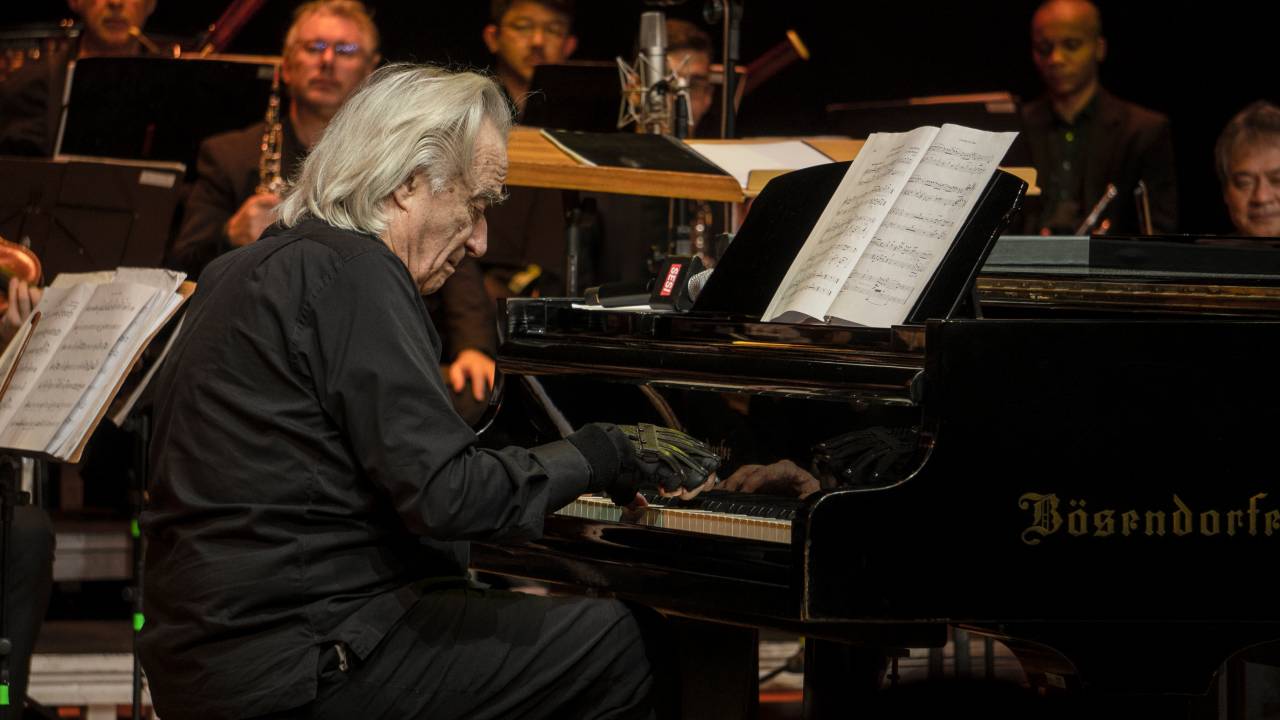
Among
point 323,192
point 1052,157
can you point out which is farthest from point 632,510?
point 1052,157

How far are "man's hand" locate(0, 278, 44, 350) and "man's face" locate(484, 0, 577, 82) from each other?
2.31 metres

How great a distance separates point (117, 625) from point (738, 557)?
8.92 feet

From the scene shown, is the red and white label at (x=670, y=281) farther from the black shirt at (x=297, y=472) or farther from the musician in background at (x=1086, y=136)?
the musician in background at (x=1086, y=136)

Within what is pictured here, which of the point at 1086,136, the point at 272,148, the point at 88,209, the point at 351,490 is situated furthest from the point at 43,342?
the point at 1086,136

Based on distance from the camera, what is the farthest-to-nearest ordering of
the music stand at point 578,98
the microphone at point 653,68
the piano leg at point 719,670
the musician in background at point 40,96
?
1. the musician in background at point 40,96
2. the music stand at point 578,98
3. the microphone at point 653,68
4. the piano leg at point 719,670

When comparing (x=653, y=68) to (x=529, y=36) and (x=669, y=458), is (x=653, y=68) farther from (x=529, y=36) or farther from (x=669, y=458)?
(x=669, y=458)

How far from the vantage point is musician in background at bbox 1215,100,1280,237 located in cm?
380

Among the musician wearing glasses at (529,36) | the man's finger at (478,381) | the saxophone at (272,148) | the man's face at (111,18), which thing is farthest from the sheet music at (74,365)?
the musician wearing glasses at (529,36)

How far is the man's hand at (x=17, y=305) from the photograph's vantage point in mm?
3059

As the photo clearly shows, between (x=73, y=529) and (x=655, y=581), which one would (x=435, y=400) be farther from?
(x=73, y=529)

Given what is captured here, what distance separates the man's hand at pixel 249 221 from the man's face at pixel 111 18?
1276mm

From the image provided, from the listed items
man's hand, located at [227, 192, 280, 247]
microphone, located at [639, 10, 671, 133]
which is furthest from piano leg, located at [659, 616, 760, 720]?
man's hand, located at [227, 192, 280, 247]

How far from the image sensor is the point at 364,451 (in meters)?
1.67

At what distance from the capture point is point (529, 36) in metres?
5.08
